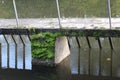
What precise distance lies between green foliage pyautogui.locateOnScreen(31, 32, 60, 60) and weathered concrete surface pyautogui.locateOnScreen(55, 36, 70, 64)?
36cm

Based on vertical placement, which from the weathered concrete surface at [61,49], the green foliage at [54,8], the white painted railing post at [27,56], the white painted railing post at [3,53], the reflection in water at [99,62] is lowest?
the reflection in water at [99,62]

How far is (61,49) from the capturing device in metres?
15.3

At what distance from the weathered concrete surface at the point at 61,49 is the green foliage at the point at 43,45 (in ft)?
1.18

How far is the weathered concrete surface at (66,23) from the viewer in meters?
12.9

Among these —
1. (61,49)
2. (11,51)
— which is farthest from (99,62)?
(11,51)

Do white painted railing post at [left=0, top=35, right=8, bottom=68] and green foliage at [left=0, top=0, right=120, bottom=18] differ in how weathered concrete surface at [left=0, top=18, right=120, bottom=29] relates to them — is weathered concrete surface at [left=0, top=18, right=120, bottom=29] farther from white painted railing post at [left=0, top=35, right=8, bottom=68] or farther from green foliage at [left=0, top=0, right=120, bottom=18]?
white painted railing post at [left=0, top=35, right=8, bottom=68]

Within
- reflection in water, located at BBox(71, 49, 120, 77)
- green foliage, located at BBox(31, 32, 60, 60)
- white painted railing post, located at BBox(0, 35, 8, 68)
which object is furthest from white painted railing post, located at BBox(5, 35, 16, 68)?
reflection in water, located at BBox(71, 49, 120, 77)

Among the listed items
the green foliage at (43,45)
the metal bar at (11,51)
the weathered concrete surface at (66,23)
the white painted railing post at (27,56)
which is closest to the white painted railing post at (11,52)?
the metal bar at (11,51)

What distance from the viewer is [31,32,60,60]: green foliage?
14.1 meters

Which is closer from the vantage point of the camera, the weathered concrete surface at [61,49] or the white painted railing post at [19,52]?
the weathered concrete surface at [61,49]

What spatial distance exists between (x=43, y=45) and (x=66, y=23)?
152 centimetres

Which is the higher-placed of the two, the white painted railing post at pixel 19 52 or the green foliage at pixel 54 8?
the green foliage at pixel 54 8

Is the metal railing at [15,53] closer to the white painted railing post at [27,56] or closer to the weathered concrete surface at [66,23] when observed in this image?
the white painted railing post at [27,56]

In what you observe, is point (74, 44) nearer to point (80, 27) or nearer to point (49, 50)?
point (49, 50)
